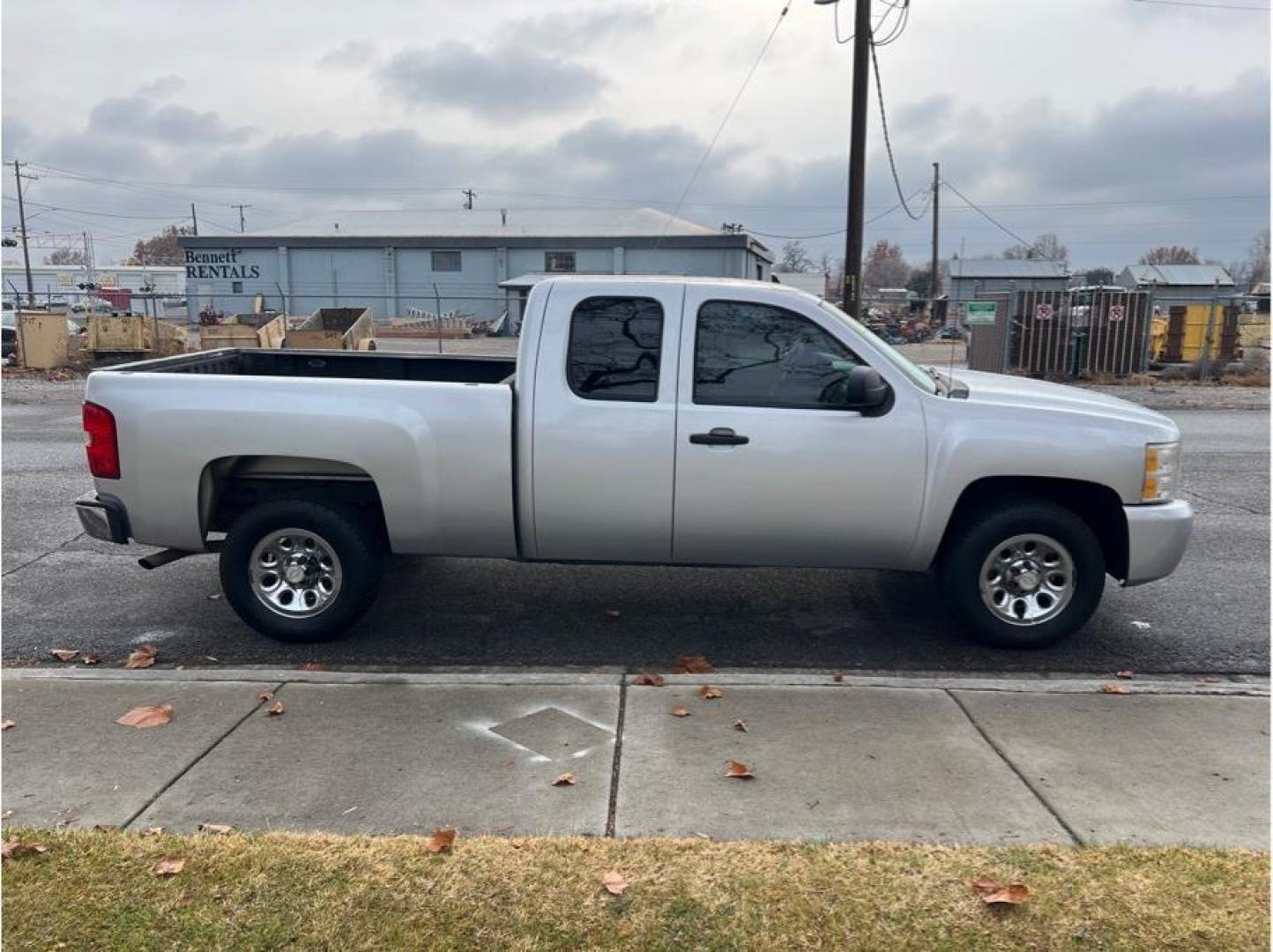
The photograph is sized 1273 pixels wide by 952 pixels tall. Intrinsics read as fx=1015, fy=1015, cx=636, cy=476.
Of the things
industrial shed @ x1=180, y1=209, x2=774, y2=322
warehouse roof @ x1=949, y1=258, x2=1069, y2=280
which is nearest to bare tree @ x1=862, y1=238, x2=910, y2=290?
warehouse roof @ x1=949, y1=258, x2=1069, y2=280

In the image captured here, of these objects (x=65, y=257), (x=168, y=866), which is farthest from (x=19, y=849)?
(x=65, y=257)

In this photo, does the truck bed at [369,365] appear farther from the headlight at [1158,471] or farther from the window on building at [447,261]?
the window on building at [447,261]

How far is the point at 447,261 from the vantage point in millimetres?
42406

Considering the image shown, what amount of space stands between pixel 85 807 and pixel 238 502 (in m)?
2.20

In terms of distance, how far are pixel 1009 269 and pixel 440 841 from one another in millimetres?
76477

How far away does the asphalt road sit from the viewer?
5398mm

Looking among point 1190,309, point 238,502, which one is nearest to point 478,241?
point 1190,309

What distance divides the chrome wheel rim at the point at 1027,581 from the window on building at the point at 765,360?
1.20 metres

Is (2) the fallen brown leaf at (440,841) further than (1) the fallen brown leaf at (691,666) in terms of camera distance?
No

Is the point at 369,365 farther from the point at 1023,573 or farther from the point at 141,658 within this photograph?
the point at 1023,573

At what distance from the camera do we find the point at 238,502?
561 cm

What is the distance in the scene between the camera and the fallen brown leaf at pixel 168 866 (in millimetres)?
3145

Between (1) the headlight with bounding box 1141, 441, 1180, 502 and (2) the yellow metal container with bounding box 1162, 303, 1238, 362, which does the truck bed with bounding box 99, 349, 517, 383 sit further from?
(2) the yellow metal container with bounding box 1162, 303, 1238, 362

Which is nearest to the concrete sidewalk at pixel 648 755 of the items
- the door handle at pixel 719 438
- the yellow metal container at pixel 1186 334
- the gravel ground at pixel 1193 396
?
the door handle at pixel 719 438
